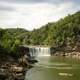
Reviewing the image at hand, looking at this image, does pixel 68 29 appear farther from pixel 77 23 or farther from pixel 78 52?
pixel 78 52

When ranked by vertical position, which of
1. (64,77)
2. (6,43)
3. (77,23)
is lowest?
(64,77)

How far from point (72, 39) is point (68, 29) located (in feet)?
42.0

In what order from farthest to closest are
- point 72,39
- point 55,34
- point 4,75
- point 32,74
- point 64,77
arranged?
point 55,34, point 72,39, point 32,74, point 64,77, point 4,75

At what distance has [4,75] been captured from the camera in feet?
206

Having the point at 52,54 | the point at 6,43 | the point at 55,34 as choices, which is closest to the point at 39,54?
the point at 52,54

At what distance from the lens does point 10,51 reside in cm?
11456

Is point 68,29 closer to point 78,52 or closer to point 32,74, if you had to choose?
point 78,52

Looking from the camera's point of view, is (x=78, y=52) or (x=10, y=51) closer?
(x=10, y=51)

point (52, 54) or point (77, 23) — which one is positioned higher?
point (77, 23)

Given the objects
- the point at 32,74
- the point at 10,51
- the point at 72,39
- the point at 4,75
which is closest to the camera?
the point at 4,75

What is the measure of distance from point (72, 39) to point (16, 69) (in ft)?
337

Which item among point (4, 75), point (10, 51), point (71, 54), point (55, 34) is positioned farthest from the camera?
point (55, 34)

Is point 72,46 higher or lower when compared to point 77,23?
lower

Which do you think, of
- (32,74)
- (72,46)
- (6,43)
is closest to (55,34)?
(72,46)
